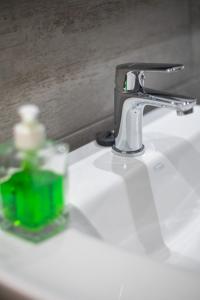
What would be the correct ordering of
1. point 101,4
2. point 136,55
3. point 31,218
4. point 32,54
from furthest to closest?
1. point 136,55
2. point 101,4
3. point 32,54
4. point 31,218

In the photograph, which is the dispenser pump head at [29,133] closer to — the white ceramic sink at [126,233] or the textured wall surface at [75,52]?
the white ceramic sink at [126,233]

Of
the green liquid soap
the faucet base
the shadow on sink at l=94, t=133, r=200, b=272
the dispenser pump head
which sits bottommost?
the shadow on sink at l=94, t=133, r=200, b=272

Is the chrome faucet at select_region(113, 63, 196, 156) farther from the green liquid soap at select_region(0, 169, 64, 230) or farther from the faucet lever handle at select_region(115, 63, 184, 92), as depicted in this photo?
the green liquid soap at select_region(0, 169, 64, 230)

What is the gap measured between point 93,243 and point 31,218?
0.23 feet

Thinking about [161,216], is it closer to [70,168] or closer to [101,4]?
[70,168]

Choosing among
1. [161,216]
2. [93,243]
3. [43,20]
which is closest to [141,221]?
[161,216]

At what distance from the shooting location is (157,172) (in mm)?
806

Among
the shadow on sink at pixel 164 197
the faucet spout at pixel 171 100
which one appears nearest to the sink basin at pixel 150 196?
the shadow on sink at pixel 164 197

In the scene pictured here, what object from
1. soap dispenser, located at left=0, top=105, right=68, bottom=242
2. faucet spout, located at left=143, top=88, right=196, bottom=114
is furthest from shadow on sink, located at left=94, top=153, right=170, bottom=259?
soap dispenser, located at left=0, top=105, right=68, bottom=242

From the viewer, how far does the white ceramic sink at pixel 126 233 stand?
47 centimetres

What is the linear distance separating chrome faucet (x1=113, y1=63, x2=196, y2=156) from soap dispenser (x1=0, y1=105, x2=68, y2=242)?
251 mm

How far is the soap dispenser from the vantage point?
1.63 ft

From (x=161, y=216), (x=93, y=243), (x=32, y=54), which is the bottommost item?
(x=161, y=216)

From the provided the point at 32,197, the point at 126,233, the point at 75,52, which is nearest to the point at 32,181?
the point at 32,197
